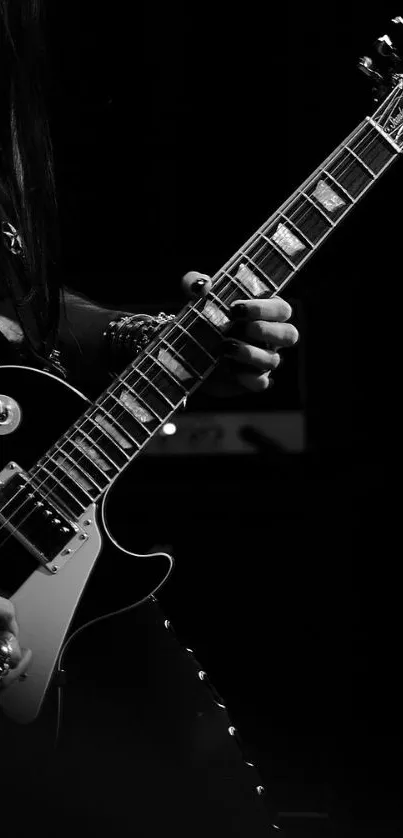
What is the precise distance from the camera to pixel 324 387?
263cm

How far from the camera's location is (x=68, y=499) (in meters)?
0.92

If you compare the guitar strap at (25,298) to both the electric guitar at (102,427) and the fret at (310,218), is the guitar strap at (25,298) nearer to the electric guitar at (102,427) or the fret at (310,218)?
the electric guitar at (102,427)

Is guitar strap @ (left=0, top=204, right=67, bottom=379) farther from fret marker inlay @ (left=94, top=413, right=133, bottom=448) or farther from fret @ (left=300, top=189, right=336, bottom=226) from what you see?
fret @ (left=300, top=189, right=336, bottom=226)

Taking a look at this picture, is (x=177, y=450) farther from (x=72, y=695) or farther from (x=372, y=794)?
(x=72, y=695)

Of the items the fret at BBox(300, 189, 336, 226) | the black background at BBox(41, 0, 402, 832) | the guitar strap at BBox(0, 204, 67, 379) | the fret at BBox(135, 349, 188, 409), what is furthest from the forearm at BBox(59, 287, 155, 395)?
the black background at BBox(41, 0, 402, 832)

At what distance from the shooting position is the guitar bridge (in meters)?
0.89

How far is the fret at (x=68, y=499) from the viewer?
3.00 ft

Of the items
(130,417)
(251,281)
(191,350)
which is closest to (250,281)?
(251,281)

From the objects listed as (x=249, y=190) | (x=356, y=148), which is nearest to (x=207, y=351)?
(x=356, y=148)

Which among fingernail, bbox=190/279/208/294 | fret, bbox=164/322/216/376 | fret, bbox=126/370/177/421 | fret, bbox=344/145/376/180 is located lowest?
fret, bbox=126/370/177/421

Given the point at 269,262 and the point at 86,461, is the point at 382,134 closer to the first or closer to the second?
the point at 269,262

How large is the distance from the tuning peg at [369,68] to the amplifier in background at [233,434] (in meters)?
1.62

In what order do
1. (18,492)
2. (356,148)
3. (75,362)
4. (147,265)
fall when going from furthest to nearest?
(147,265) < (75,362) < (356,148) < (18,492)

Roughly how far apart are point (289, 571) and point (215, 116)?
50.6 inches
